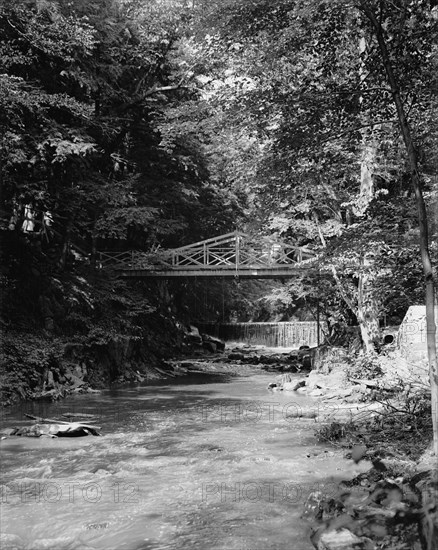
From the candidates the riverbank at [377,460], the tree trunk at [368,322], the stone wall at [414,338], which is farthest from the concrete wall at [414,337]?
the tree trunk at [368,322]

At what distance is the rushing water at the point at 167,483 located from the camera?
426cm

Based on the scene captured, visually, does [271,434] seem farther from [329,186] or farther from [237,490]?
[329,186]

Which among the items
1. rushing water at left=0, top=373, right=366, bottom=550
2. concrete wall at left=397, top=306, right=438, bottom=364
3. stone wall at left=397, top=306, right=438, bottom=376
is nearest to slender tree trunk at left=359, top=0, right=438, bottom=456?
rushing water at left=0, top=373, right=366, bottom=550

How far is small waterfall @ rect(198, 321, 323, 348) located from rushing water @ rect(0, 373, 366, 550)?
19367 millimetres

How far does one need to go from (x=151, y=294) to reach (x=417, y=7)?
19.2 m

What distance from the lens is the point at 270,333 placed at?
31688 mm

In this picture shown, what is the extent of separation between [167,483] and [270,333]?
26266mm

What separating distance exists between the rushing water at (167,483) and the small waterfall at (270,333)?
19.4m

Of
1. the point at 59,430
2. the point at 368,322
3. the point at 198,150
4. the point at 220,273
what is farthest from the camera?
the point at 198,150

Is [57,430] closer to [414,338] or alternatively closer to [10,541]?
[10,541]

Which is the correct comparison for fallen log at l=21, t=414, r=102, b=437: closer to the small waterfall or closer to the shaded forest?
the shaded forest

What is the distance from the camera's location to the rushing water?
4262 millimetres

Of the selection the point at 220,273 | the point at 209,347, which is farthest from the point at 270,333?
the point at 220,273

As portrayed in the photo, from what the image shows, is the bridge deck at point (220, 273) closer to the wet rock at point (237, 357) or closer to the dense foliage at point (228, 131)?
the dense foliage at point (228, 131)
